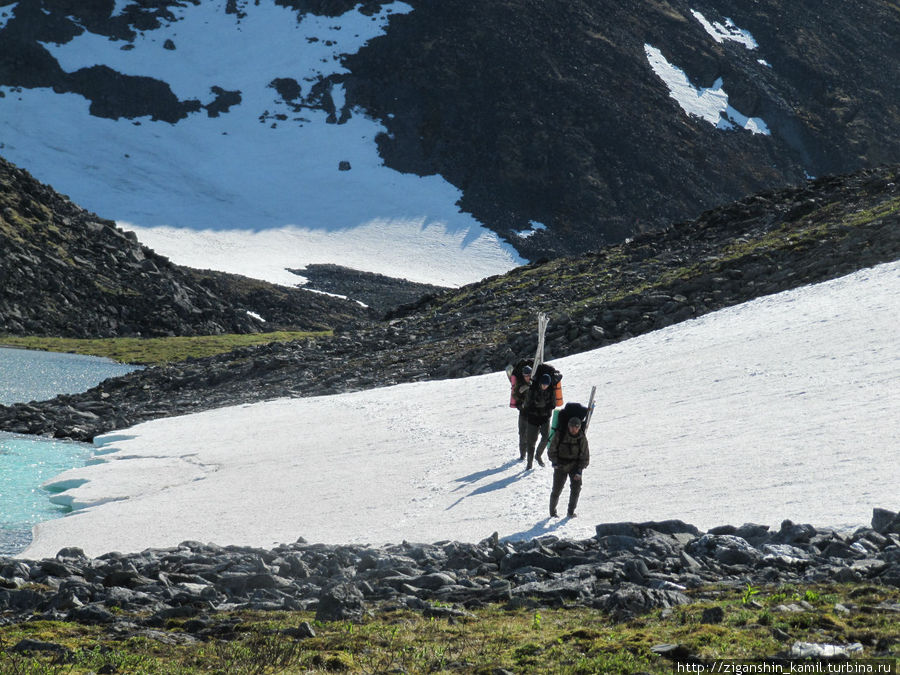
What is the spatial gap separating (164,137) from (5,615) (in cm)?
17170

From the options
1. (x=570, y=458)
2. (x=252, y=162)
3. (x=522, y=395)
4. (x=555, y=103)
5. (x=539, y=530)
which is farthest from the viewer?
(x=555, y=103)

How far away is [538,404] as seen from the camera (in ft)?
66.5

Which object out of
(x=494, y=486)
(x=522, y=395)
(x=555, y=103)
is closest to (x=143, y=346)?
(x=522, y=395)

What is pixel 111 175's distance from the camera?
159625 millimetres

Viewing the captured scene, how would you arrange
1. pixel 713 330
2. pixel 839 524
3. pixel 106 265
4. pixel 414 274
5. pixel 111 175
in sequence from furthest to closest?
pixel 111 175, pixel 414 274, pixel 106 265, pixel 713 330, pixel 839 524

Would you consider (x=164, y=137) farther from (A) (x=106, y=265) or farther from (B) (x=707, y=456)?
(B) (x=707, y=456)

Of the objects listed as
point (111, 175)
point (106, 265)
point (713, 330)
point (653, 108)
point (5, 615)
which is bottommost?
point (5, 615)

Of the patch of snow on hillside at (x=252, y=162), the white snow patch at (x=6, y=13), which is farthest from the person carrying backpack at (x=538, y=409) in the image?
the white snow patch at (x=6, y=13)

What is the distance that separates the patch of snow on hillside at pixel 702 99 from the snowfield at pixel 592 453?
15309 centimetres

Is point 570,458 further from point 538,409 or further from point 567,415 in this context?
point 538,409

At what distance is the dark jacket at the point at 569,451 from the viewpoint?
1630 centimetres

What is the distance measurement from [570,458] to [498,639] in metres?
7.07

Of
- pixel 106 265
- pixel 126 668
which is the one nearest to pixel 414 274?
pixel 106 265

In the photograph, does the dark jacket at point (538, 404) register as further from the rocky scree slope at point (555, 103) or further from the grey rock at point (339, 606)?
the rocky scree slope at point (555, 103)
